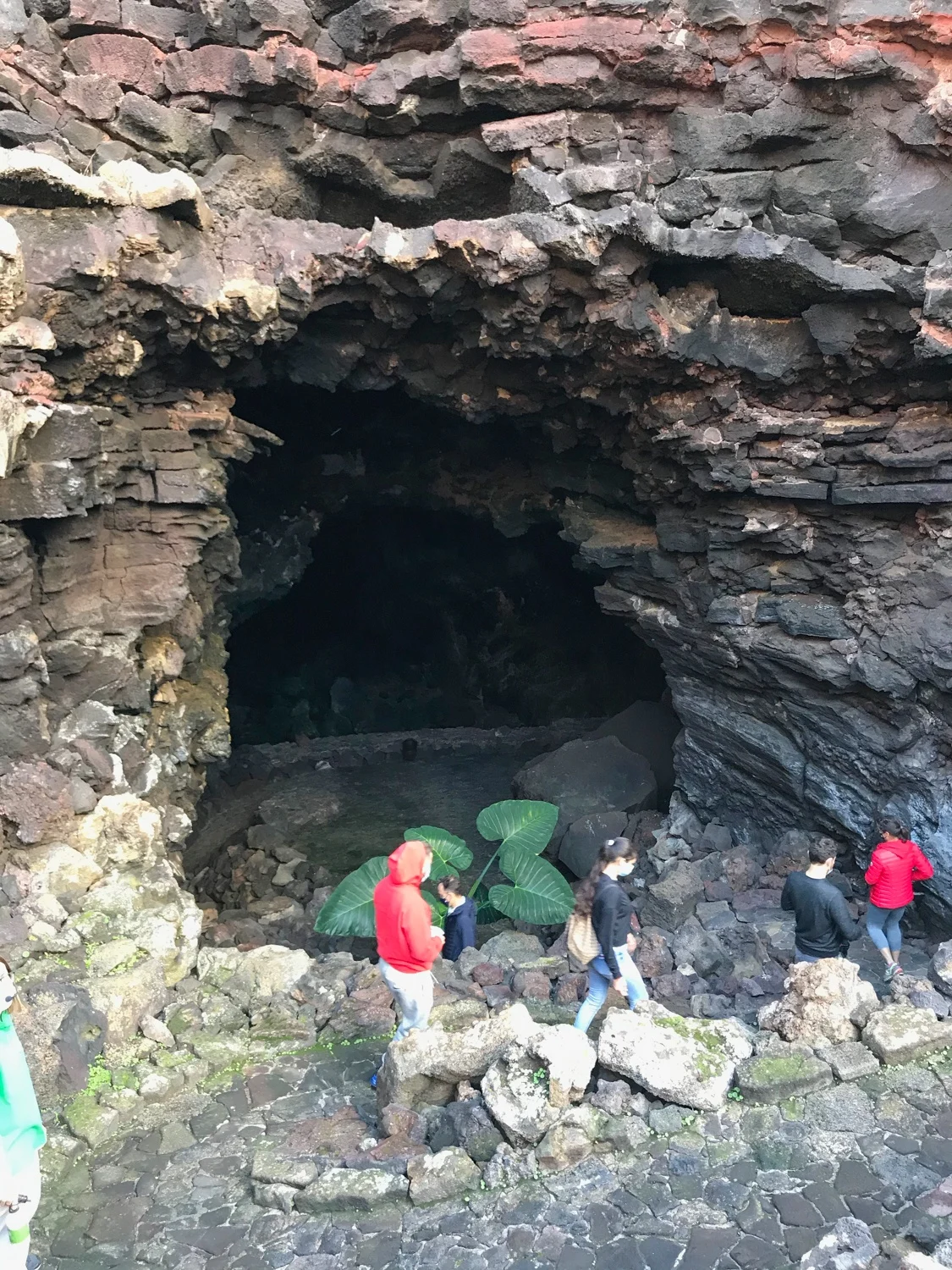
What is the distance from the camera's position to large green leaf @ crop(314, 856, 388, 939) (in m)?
7.20

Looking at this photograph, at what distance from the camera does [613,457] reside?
394 inches

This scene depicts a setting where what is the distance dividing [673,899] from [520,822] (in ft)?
5.59

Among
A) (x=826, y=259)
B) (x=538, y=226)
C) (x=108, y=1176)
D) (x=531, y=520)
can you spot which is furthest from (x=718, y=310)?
(x=108, y=1176)

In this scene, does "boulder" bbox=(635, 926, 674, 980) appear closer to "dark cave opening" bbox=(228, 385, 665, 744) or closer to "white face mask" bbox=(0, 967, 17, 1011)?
"white face mask" bbox=(0, 967, 17, 1011)

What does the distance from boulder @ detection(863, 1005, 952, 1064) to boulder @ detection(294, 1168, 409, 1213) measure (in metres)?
2.73

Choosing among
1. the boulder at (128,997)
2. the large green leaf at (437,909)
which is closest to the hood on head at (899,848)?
the large green leaf at (437,909)

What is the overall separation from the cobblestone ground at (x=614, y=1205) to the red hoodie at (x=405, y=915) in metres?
1.20

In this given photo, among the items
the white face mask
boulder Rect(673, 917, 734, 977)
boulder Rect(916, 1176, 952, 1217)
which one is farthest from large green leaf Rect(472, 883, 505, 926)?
the white face mask

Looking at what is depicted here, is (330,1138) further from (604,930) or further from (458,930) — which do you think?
(458,930)

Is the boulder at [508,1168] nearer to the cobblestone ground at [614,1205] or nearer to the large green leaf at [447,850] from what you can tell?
the cobblestone ground at [614,1205]

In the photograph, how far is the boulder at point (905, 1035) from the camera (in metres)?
5.02

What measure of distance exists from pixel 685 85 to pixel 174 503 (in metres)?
5.85

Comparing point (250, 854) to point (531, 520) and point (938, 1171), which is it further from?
point (938, 1171)

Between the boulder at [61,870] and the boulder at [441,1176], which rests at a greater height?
the boulder at [61,870]
